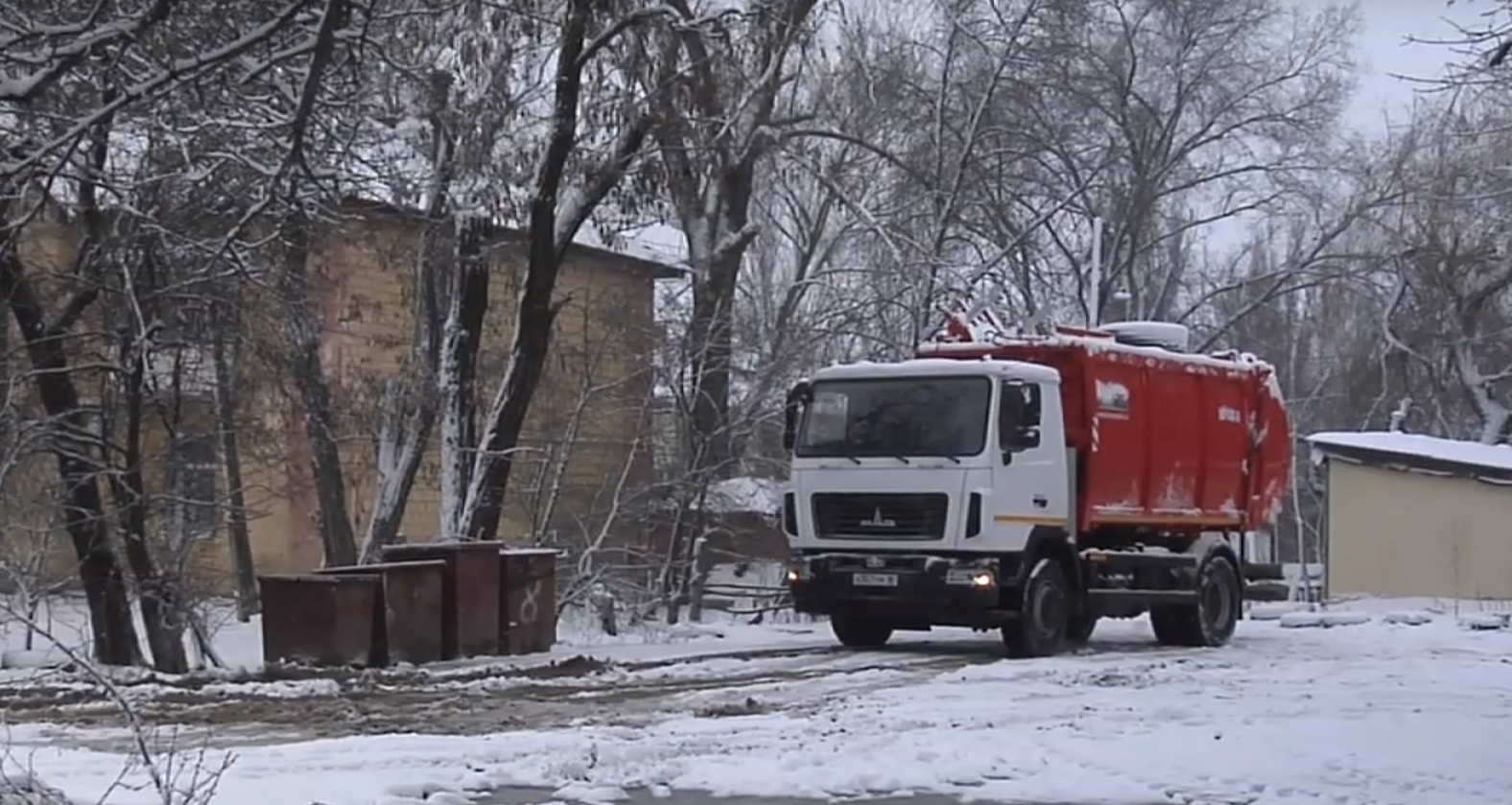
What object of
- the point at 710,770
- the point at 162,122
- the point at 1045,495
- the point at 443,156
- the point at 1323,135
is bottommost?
the point at 710,770

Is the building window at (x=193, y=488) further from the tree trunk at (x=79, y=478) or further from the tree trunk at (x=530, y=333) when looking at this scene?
the tree trunk at (x=530, y=333)

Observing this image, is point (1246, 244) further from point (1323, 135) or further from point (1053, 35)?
point (1053, 35)

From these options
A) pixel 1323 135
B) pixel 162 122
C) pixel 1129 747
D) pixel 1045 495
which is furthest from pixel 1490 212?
pixel 162 122

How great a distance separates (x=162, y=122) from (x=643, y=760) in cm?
477

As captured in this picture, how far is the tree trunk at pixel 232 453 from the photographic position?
20.3m

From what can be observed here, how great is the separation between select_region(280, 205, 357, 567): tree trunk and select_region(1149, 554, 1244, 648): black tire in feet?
32.5

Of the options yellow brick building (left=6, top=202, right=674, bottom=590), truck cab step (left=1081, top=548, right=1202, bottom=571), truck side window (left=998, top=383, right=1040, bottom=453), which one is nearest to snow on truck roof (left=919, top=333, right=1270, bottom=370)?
truck side window (left=998, top=383, right=1040, bottom=453)

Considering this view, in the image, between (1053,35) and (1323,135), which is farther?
(1323,135)

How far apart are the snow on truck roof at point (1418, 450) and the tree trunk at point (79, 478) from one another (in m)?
23.2

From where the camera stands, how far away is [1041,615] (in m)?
21.3

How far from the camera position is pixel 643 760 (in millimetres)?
12477

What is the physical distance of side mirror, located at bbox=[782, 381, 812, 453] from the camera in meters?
21.8

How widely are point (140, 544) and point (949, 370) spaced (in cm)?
831

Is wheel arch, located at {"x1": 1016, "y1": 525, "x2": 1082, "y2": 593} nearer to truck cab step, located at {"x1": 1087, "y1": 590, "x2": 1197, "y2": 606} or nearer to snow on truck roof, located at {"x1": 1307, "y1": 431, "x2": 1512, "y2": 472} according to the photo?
truck cab step, located at {"x1": 1087, "y1": 590, "x2": 1197, "y2": 606}
